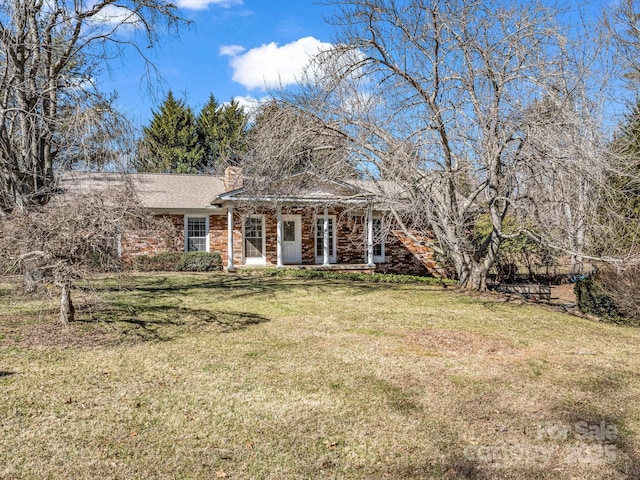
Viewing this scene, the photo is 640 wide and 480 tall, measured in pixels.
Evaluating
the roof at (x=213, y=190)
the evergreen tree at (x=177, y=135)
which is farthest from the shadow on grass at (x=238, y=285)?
the evergreen tree at (x=177, y=135)

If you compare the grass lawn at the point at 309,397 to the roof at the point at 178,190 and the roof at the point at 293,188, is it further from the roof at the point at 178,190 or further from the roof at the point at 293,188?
the roof at the point at 178,190

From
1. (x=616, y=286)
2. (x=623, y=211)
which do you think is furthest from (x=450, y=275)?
(x=616, y=286)

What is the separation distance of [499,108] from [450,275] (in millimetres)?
12706

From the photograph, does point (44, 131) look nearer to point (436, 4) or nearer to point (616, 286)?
point (436, 4)

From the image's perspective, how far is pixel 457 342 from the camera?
7.71m

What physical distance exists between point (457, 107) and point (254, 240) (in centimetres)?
1201

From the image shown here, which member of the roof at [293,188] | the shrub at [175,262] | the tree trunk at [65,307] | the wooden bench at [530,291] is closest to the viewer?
the tree trunk at [65,307]

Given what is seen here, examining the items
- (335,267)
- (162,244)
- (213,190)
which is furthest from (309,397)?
(213,190)

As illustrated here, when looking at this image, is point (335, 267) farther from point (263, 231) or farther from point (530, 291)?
point (530, 291)

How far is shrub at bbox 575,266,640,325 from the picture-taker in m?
9.55

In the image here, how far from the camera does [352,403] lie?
4.86m

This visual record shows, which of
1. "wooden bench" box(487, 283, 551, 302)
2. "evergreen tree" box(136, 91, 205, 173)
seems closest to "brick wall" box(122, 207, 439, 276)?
"wooden bench" box(487, 283, 551, 302)

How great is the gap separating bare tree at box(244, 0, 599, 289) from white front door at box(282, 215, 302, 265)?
27.5 feet

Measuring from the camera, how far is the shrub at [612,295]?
31.3 ft
